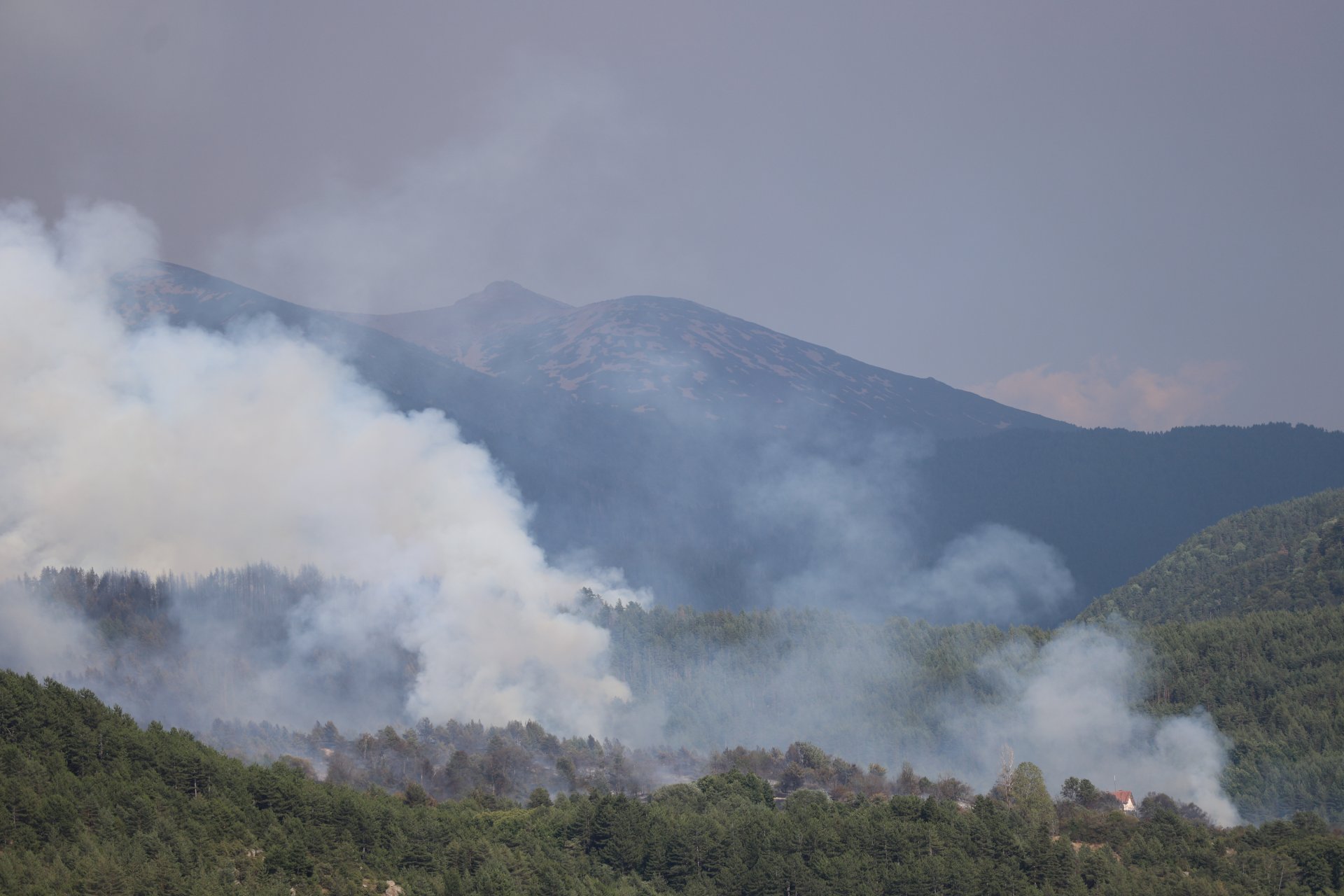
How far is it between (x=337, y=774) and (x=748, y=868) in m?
68.6

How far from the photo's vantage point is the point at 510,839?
4744 inches

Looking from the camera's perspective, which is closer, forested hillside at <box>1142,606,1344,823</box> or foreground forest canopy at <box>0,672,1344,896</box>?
foreground forest canopy at <box>0,672,1344,896</box>

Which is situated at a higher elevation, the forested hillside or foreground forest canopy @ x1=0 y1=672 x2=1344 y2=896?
the forested hillside

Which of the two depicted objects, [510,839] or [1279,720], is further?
[1279,720]

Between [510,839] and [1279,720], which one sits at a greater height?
[1279,720]

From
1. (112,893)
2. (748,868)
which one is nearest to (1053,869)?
(748,868)

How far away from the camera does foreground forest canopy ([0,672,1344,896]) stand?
86.9 m

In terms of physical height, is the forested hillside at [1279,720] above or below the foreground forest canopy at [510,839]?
above

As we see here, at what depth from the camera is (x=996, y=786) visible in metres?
160

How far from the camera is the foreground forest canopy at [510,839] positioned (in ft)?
285

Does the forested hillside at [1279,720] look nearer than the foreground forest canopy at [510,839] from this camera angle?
No

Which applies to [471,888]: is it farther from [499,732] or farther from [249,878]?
[499,732]

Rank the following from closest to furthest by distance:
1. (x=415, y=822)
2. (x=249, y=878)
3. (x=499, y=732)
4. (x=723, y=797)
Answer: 1. (x=249, y=878)
2. (x=415, y=822)
3. (x=723, y=797)
4. (x=499, y=732)

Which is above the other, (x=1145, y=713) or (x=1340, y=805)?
(x=1145, y=713)
